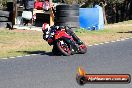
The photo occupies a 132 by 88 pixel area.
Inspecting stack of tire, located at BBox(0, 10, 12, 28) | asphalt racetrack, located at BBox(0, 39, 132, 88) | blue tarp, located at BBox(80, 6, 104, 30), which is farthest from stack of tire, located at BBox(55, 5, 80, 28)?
asphalt racetrack, located at BBox(0, 39, 132, 88)

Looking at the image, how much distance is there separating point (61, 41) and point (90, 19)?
1140 cm

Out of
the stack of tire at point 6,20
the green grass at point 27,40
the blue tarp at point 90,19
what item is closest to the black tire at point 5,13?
the stack of tire at point 6,20

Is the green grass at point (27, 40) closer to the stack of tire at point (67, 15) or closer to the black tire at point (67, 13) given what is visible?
the stack of tire at point (67, 15)

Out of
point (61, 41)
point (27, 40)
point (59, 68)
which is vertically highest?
point (61, 41)

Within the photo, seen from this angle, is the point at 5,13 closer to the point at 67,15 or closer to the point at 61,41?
the point at 67,15

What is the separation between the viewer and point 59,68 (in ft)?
36.7

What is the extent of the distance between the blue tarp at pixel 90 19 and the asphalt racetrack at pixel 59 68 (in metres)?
9.57

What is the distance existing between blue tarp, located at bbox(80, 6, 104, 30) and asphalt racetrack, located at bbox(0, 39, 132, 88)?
957 cm

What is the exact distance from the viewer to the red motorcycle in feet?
44.6

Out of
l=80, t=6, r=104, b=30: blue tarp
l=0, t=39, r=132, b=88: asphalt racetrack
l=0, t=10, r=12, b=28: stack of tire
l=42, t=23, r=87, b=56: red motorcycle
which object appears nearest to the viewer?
l=0, t=39, r=132, b=88: asphalt racetrack

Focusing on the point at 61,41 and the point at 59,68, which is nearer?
the point at 59,68

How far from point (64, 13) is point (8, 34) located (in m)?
3.49

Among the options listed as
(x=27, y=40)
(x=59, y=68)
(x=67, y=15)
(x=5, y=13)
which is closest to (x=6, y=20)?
(x=5, y=13)

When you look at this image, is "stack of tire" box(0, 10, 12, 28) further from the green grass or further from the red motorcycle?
the red motorcycle
